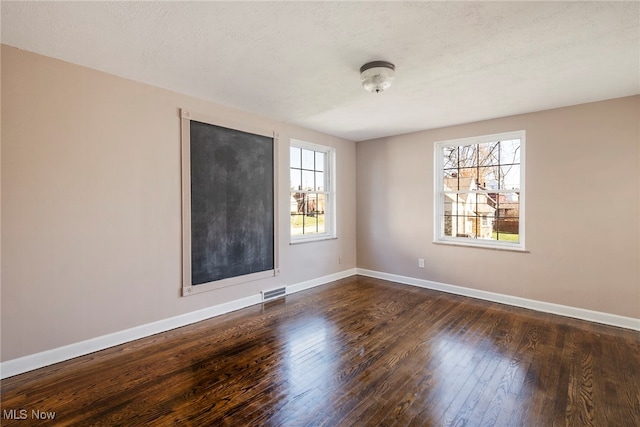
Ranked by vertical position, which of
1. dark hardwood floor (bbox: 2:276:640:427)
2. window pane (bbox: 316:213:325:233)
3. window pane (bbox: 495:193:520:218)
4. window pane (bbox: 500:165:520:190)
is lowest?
dark hardwood floor (bbox: 2:276:640:427)

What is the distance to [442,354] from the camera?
8.14 feet

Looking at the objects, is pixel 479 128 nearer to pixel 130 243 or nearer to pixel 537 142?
pixel 537 142

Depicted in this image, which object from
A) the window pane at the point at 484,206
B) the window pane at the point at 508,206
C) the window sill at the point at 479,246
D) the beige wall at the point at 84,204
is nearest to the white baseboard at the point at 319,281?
the beige wall at the point at 84,204

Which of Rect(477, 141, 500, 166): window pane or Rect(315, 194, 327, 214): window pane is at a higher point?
Rect(477, 141, 500, 166): window pane

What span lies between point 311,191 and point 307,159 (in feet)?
1.63

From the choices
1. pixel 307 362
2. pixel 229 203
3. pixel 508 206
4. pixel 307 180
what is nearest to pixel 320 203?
pixel 307 180

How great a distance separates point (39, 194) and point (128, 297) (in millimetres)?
1093

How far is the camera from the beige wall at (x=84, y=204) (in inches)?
86.7

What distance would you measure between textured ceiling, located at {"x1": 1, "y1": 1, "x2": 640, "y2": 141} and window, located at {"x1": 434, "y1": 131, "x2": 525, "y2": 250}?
0.79m

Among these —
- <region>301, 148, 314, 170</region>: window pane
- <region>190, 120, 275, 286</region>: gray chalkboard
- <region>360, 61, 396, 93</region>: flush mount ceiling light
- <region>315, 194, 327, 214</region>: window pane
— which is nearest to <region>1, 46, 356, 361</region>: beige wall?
<region>190, 120, 275, 286</region>: gray chalkboard

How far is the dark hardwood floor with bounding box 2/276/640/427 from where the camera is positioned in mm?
1772

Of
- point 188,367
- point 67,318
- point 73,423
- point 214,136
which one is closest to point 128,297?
point 67,318

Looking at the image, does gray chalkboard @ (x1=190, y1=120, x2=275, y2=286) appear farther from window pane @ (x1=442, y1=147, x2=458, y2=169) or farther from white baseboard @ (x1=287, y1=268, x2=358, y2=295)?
window pane @ (x1=442, y1=147, x2=458, y2=169)

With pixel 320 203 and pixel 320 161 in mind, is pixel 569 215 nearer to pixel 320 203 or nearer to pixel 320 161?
pixel 320 203
